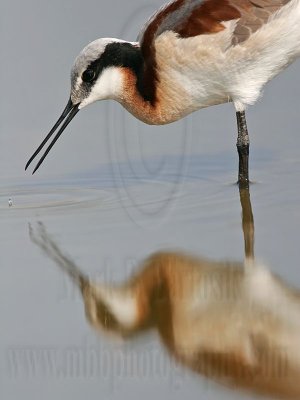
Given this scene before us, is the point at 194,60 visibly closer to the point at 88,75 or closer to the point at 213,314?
the point at 88,75

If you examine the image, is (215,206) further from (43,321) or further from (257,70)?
(43,321)

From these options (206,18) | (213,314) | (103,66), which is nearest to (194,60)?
(206,18)

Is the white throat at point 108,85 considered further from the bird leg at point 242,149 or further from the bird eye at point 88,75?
the bird leg at point 242,149

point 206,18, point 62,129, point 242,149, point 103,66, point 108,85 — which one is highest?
point 206,18

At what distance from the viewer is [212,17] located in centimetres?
711

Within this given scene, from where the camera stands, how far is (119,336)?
4.88 m

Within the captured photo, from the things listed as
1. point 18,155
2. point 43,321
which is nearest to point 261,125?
point 18,155

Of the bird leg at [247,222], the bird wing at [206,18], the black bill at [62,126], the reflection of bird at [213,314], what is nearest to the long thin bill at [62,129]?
the black bill at [62,126]

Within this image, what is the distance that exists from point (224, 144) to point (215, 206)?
5.52 ft

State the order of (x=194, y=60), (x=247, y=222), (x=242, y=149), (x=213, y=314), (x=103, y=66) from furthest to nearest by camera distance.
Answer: (x=242, y=149) → (x=103, y=66) → (x=194, y=60) → (x=247, y=222) → (x=213, y=314)

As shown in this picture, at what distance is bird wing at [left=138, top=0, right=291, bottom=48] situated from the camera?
23.2 ft

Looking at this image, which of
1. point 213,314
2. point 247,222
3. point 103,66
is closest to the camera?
point 213,314

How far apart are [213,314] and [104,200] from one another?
7.49 ft

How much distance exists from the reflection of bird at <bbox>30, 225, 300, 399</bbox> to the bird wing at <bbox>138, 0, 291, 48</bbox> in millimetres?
1915
